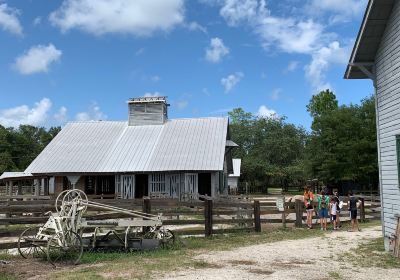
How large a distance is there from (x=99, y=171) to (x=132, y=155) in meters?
2.59

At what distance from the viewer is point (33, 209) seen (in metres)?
13.6

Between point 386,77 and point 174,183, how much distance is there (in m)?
20.0

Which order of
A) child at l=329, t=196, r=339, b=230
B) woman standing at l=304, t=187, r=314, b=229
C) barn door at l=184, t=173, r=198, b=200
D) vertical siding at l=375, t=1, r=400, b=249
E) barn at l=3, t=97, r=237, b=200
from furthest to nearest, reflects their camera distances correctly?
barn at l=3, t=97, r=237, b=200, barn door at l=184, t=173, r=198, b=200, woman standing at l=304, t=187, r=314, b=229, child at l=329, t=196, r=339, b=230, vertical siding at l=375, t=1, r=400, b=249

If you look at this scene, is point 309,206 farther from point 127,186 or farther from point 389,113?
point 127,186

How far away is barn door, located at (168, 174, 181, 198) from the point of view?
102ft

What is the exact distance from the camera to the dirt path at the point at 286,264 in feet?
30.7

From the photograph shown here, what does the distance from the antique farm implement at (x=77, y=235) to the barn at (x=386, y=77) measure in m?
6.14

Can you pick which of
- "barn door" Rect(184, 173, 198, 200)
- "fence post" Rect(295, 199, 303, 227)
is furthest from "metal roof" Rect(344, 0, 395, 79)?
"barn door" Rect(184, 173, 198, 200)

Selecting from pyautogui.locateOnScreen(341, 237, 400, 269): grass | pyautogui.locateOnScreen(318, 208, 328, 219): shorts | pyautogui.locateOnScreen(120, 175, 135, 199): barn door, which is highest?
pyautogui.locateOnScreen(120, 175, 135, 199): barn door

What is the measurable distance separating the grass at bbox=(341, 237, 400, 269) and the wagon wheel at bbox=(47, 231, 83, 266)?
20.8 feet

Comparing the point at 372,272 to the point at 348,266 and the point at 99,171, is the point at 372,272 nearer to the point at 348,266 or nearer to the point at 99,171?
the point at 348,266

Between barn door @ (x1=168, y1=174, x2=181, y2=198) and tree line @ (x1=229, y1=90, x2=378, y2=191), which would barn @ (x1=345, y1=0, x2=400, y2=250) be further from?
tree line @ (x1=229, y1=90, x2=378, y2=191)

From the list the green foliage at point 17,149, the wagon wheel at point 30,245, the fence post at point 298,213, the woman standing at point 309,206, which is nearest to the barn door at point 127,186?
the woman standing at point 309,206

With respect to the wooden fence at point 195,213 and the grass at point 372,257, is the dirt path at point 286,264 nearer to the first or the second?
the grass at point 372,257
